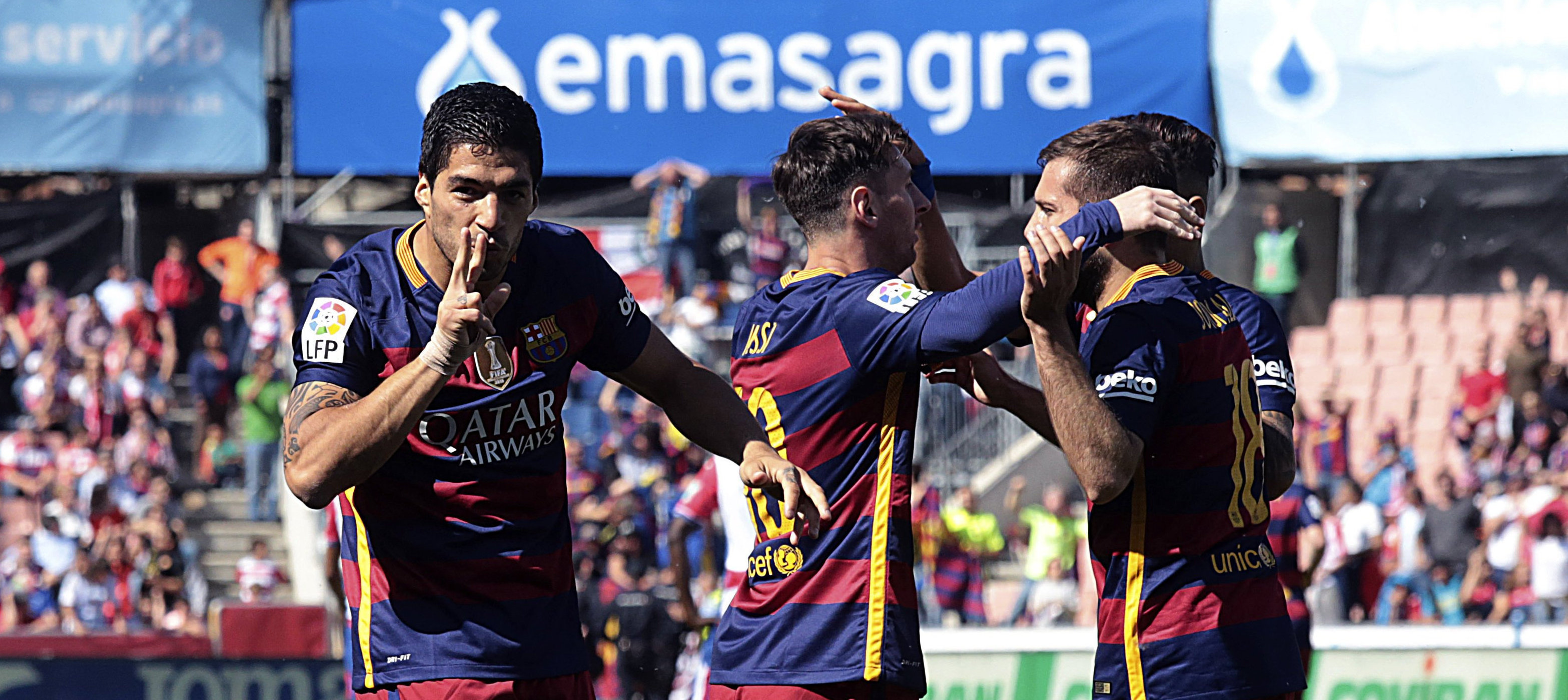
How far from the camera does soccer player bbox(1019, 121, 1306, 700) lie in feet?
11.2

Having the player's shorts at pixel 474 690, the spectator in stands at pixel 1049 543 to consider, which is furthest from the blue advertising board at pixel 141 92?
the player's shorts at pixel 474 690

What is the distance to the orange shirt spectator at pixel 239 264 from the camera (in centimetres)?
1518

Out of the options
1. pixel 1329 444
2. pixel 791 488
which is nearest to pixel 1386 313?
pixel 1329 444

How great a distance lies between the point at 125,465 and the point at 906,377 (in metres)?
12.5

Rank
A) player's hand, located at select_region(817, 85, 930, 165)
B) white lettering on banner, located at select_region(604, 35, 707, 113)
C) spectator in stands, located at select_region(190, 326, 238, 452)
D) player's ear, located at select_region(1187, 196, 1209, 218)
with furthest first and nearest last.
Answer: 1. spectator in stands, located at select_region(190, 326, 238, 452)
2. white lettering on banner, located at select_region(604, 35, 707, 113)
3. player's hand, located at select_region(817, 85, 930, 165)
4. player's ear, located at select_region(1187, 196, 1209, 218)

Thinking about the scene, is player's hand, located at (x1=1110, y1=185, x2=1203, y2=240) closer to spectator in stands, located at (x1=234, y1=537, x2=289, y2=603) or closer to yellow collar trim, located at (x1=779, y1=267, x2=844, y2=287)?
yellow collar trim, located at (x1=779, y1=267, x2=844, y2=287)

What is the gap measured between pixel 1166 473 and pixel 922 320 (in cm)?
65

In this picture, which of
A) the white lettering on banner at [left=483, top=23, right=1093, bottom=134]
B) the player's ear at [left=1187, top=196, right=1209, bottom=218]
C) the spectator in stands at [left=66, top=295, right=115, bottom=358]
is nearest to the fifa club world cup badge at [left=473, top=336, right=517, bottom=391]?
the player's ear at [left=1187, top=196, right=1209, bottom=218]

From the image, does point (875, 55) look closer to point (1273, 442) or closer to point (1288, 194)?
point (1288, 194)

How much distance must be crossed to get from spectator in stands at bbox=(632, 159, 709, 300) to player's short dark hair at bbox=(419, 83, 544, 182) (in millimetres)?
11262

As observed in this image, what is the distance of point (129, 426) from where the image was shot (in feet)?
48.7

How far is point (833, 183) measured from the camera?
375 cm

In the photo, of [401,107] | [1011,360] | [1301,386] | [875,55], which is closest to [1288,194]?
[1301,386]

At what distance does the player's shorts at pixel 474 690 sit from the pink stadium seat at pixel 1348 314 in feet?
45.9
